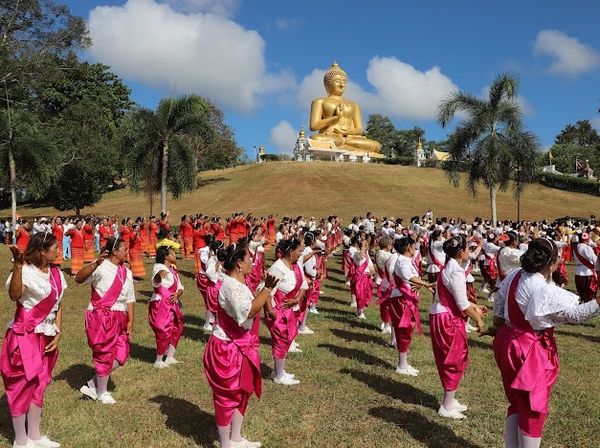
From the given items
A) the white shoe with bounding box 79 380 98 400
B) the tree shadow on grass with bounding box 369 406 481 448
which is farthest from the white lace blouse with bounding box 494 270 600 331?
the white shoe with bounding box 79 380 98 400

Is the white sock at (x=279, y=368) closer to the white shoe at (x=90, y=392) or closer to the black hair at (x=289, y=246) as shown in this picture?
the black hair at (x=289, y=246)

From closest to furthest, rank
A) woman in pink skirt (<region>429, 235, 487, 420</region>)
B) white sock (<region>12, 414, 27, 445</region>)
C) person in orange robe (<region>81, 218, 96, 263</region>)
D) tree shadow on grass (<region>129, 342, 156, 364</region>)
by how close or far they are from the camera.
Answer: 1. white sock (<region>12, 414, 27, 445</region>)
2. woman in pink skirt (<region>429, 235, 487, 420</region>)
3. tree shadow on grass (<region>129, 342, 156, 364</region>)
4. person in orange robe (<region>81, 218, 96, 263</region>)

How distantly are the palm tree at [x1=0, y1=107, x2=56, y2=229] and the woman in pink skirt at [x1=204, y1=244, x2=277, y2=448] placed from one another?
22063 mm

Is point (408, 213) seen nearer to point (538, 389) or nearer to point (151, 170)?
point (151, 170)

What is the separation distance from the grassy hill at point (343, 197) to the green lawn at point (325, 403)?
2655 centimetres

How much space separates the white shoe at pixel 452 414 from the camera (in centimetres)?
532

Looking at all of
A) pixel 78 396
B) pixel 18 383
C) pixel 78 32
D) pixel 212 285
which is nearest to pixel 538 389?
pixel 18 383

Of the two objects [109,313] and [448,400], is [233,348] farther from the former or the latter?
Answer: [448,400]

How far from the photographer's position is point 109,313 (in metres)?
5.57

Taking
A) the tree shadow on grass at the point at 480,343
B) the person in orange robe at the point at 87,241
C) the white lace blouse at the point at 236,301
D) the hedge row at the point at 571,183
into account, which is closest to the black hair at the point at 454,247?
the white lace blouse at the point at 236,301

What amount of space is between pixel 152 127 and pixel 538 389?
22.1 meters

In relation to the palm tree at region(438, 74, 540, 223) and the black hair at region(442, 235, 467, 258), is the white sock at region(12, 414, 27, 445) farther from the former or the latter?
the palm tree at region(438, 74, 540, 223)

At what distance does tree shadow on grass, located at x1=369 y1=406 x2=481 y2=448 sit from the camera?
189 inches

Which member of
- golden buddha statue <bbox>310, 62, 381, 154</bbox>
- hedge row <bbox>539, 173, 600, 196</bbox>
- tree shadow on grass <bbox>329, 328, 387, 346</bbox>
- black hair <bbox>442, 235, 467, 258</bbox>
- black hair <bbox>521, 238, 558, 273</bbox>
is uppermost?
golden buddha statue <bbox>310, 62, 381, 154</bbox>
